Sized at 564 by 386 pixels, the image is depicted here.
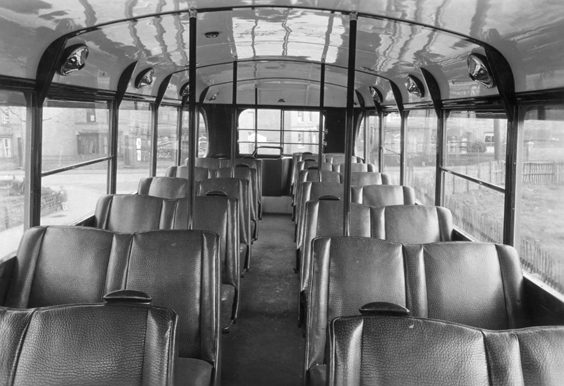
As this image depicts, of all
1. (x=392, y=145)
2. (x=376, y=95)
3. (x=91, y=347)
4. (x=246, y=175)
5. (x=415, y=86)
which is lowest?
(x=91, y=347)

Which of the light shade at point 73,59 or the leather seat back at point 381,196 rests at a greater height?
the light shade at point 73,59

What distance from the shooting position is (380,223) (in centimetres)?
359

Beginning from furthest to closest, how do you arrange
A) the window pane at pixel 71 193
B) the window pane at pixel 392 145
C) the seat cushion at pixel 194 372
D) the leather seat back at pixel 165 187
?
the window pane at pixel 392 145 → the leather seat back at pixel 165 187 → the window pane at pixel 71 193 → the seat cushion at pixel 194 372

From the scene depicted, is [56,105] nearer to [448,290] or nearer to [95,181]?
[95,181]

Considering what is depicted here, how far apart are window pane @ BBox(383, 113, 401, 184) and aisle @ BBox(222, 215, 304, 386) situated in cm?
168

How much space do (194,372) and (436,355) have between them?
1.26 m

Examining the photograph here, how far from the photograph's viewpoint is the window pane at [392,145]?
6875mm

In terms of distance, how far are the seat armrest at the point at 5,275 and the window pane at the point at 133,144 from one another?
8.68 ft

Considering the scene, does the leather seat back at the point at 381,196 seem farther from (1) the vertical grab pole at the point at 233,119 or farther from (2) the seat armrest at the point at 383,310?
(2) the seat armrest at the point at 383,310

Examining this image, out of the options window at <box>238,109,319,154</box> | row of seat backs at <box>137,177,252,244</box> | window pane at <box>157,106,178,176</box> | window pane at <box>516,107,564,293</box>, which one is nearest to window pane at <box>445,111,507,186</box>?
window pane at <box>516,107,564,293</box>

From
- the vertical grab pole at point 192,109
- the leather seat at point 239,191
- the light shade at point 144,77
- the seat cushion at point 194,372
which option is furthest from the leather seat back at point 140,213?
the light shade at point 144,77

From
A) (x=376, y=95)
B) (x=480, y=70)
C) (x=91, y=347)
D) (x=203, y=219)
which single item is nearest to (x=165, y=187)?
(x=203, y=219)

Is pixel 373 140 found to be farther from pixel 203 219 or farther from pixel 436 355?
pixel 436 355

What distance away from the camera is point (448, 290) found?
248cm
